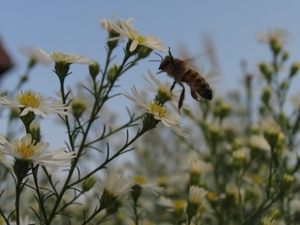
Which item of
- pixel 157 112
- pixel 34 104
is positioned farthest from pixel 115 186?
pixel 34 104

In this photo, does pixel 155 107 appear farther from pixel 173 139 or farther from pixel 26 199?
pixel 173 139

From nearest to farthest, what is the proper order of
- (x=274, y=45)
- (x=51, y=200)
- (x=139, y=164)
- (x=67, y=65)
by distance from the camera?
(x=67, y=65), (x=51, y=200), (x=274, y=45), (x=139, y=164)

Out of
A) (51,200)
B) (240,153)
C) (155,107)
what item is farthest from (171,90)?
(51,200)

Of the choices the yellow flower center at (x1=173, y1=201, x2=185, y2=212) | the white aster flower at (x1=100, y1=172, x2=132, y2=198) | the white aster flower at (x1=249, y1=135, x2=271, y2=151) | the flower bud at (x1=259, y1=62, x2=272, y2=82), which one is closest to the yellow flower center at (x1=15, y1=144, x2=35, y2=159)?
the white aster flower at (x1=100, y1=172, x2=132, y2=198)

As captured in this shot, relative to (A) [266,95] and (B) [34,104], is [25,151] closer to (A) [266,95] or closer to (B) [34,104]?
(B) [34,104]

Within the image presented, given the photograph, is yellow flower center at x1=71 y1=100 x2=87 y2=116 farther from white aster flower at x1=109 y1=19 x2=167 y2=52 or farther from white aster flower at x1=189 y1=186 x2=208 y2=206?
white aster flower at x1=189 y1=186 x2=208 y2=206

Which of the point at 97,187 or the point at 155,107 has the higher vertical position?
the point at 155,107

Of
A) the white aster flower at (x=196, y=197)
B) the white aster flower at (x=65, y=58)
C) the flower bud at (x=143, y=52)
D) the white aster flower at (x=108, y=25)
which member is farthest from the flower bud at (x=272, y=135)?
the white aster flower at (x=65, y=58)
